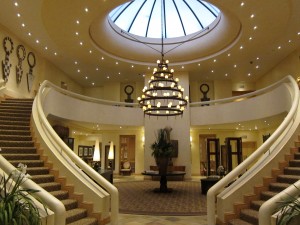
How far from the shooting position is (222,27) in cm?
1258

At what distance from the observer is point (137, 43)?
15.0 metres

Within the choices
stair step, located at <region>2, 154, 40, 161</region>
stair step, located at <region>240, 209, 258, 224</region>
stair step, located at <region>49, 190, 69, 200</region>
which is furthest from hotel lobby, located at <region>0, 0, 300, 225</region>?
stair step, located at <region>240, 209, 258, 224</region>

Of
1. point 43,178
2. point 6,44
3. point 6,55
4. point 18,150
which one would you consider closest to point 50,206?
point 43,178

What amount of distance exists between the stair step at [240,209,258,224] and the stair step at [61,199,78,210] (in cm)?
320

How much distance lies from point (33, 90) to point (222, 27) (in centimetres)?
953

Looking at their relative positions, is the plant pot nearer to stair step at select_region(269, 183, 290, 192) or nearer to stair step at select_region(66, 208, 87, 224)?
stair step at select_region(269, 183, 290, 192)

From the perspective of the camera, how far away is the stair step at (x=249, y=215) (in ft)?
15.7

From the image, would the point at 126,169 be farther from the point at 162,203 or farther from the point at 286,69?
the point at 286,69

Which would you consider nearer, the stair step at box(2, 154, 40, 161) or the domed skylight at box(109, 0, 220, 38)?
the stair step at box(2, 154, 40, 161)

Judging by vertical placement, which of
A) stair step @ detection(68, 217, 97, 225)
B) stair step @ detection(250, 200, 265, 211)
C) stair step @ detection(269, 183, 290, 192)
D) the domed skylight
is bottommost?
stair step @ detection(68, 217, 97, 225)

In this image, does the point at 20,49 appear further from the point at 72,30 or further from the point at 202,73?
the point at 202,73

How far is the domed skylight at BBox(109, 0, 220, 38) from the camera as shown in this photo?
14185 mm

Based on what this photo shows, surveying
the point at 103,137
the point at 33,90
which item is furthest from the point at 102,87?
the point at 33,90

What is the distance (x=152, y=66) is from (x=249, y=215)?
477 inches
